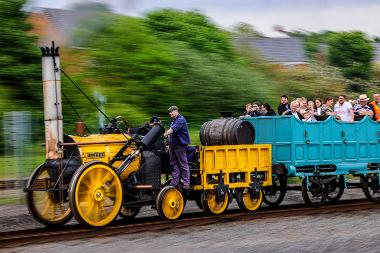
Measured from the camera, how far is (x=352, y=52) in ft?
175

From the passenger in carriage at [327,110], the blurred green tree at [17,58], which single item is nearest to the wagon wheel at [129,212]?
the passenger in carriage at [327,110]

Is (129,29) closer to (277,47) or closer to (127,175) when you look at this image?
(127,175)

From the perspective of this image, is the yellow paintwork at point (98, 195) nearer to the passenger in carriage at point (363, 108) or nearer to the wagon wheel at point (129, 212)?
the wagon wheel at point (129, 212)

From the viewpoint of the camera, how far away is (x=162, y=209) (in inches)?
583

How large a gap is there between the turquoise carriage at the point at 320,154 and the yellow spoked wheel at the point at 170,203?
2.86m

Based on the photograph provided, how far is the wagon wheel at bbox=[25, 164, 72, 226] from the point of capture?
1419 cm

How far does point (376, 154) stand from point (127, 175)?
699cm

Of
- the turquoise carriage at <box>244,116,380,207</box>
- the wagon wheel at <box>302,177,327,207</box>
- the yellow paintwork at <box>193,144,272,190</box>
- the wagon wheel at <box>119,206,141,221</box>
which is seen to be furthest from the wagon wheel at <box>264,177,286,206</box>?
the wagon wheel at <box>119,206,141,221</box>

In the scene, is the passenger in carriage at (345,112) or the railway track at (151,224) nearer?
the railway track at (151,224)

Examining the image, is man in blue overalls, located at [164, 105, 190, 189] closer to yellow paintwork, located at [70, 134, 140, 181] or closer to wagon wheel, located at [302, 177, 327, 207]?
yellow paintwork, located at [70, 134, 140, 181]

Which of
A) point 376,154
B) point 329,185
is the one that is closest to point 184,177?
point 329,185

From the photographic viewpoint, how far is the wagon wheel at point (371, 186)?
1892 cm

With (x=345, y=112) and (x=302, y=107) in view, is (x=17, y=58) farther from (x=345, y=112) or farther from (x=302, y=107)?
(x=345, y=112)

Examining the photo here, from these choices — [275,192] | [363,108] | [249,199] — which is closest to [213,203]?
[249,199]
